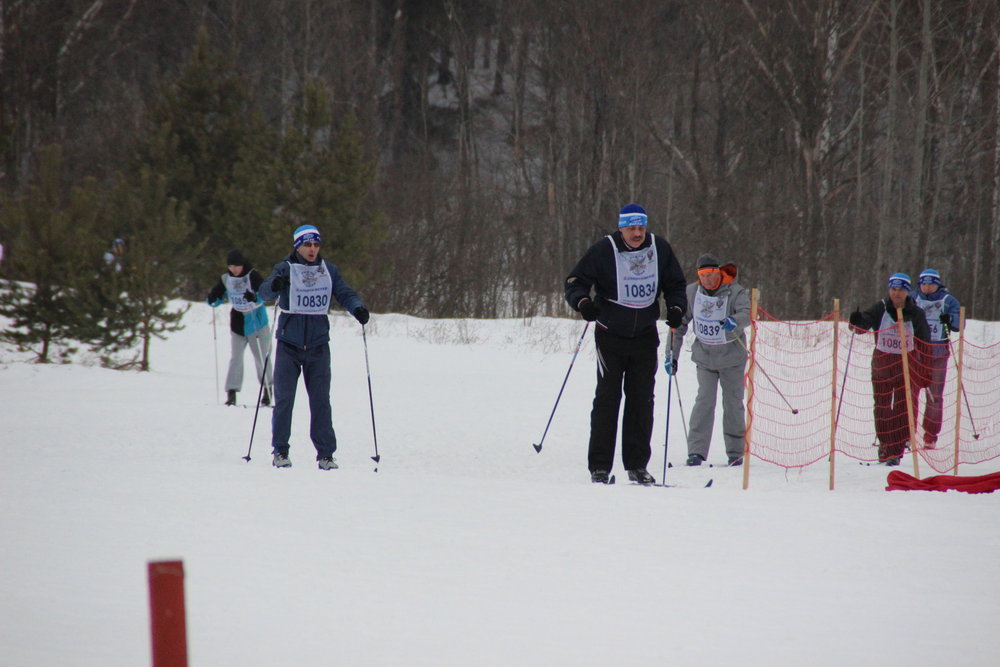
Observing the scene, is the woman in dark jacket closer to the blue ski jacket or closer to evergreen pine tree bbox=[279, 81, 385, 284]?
the blue ski jacket

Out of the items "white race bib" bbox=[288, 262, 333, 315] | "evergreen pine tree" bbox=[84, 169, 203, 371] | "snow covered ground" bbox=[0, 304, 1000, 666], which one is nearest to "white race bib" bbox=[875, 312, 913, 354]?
"snow covered ground" bbox=[0, 304, 1000, 666]

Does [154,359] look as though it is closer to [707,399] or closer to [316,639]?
[707,399]

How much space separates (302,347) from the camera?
7641 millimetres

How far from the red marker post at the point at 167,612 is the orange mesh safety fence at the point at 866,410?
20.0 feet

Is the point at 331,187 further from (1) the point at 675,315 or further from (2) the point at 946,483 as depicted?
(2) the point at 946,483

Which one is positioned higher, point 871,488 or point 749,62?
point 749,62

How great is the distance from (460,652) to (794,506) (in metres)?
2.94

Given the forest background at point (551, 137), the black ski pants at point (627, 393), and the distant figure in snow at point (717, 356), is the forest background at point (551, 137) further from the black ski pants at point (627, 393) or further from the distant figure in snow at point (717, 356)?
the black ski pants at point (627, 393)

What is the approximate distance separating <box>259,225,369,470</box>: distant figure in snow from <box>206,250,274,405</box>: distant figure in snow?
367cm

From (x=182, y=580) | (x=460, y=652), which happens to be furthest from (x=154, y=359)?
(x=182, y=580)

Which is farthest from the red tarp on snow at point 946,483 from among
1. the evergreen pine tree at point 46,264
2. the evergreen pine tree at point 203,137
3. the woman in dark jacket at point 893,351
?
the evergreen pine tree at point 203,137

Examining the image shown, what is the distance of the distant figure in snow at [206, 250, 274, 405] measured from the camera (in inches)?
450

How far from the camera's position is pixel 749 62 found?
85.4 feet

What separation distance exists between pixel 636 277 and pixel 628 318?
0.30 meters
